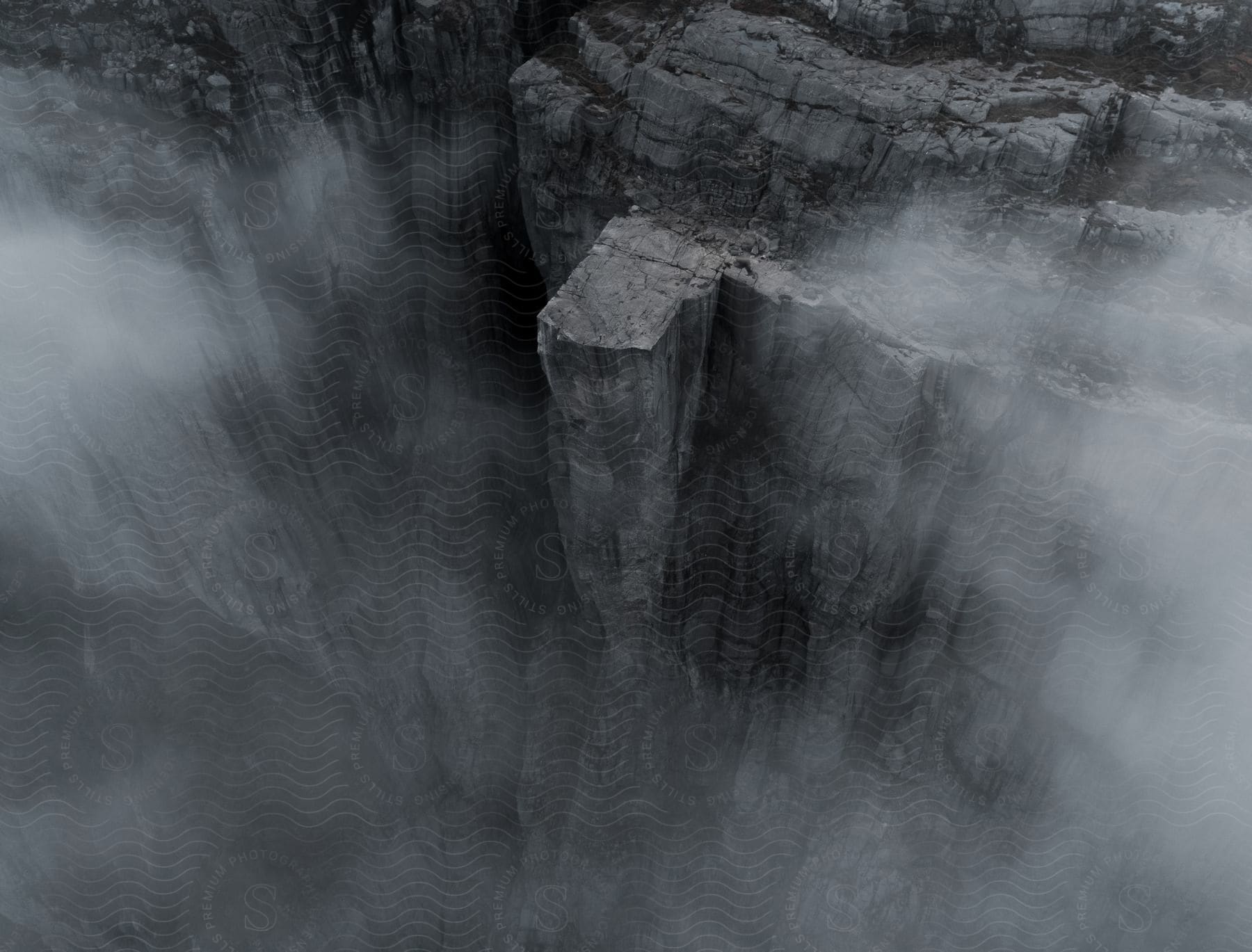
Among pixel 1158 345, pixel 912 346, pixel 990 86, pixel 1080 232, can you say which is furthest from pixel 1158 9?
pixel 912 346

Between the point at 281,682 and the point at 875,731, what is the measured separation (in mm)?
13122

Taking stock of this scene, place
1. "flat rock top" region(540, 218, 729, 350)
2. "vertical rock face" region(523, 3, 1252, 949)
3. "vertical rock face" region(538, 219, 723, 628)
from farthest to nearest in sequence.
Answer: "vertical rock face" region(538, 219, 723, 628)
"flat rock top" region(540, 218, 729, 350)
"vertical rock face" region(523, 3, 1252, 949)

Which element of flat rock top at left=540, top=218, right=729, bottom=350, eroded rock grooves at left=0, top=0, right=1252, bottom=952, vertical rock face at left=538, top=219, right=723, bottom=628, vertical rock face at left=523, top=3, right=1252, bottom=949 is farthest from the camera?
vertical rock face at left=538, top=219, right=723, bottom=628

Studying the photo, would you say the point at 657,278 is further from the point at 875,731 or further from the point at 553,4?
the point at 875,731

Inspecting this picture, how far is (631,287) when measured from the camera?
1541 cm

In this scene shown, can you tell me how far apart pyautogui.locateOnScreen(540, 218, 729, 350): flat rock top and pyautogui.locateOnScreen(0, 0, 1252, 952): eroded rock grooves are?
112 mm

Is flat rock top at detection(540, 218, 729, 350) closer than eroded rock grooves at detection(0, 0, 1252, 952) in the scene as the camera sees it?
No

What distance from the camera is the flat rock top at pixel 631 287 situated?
14.9 meters

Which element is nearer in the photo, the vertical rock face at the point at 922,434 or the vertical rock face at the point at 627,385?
the vertical rock face at the point at 922,434

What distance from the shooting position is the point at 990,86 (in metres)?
15.3

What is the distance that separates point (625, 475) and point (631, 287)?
3.44 m

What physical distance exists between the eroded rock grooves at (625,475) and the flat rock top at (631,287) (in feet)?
0.37

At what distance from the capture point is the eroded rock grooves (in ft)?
48.4

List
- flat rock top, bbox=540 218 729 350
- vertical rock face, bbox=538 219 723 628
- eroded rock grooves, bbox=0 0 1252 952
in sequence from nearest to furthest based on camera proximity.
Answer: eroded rock grooves, bbox=0 0 1252 952
flat rock top, bbox=540 218 729 350
vertical rock face, bbox=538 219 723 628
